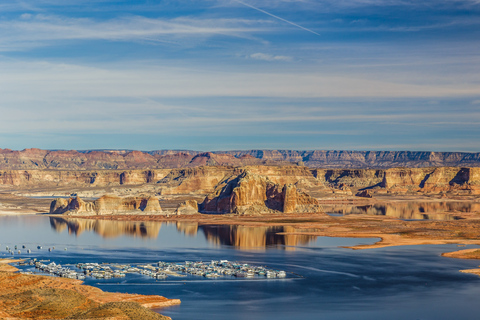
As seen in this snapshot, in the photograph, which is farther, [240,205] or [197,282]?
[240,205]

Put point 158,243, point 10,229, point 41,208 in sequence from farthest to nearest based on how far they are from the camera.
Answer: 1. point 41,208
2. point 10,229
3. point 158,243

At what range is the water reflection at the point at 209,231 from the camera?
4498 inches

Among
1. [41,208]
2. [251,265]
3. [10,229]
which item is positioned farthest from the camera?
[41,208]

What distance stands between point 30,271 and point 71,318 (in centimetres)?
2967

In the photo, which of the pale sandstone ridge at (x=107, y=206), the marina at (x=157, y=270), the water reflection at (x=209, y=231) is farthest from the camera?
the pale sandstone ridge at (x=107, y=206)

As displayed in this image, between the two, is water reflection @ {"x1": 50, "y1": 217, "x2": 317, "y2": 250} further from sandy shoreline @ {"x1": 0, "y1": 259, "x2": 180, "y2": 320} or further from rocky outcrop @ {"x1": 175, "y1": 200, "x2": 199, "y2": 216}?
sandy shoreline @ {"x1": 0, "y1": 259, "x2": 180, "y2": 320}

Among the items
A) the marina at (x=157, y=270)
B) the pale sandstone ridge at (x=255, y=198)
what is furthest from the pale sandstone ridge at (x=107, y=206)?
the marina at (x=157, y=270)

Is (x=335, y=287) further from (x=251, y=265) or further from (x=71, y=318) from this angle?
(x=71, y=318)

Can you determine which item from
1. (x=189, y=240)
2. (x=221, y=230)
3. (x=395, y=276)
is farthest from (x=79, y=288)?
(x=221, y=230)

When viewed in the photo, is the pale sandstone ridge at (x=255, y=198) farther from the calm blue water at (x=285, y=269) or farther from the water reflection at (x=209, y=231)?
the calm blue water at (x=285, y=269)

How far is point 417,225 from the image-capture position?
146 meters

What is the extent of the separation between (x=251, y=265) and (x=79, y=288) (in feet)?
86.3

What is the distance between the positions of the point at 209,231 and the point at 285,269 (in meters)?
51.9

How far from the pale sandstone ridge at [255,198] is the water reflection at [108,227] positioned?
27.5 m
